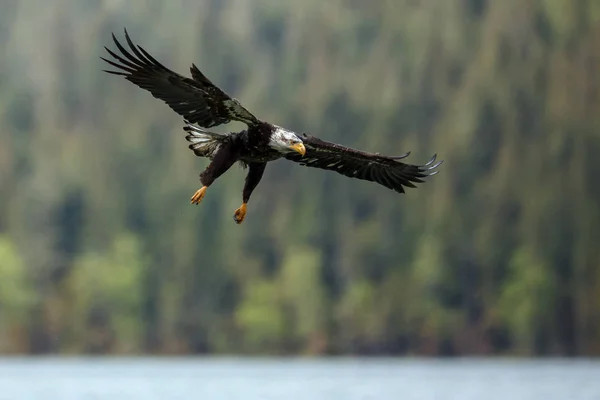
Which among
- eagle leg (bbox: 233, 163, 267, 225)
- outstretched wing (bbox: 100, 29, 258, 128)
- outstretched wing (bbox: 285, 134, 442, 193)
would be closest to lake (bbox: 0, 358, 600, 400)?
outstretched wing (bbox: 285, 134, 442, 193)

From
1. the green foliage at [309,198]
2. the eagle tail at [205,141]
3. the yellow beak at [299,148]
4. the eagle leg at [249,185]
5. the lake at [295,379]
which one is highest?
the green foliage at [309,198]

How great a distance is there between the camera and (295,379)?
33.4 m

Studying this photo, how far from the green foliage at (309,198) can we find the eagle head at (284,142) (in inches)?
1313

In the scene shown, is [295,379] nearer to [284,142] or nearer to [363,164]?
[363,164]

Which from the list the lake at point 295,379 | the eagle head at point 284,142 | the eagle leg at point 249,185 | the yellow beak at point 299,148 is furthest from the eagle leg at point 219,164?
the lake at point 295,379

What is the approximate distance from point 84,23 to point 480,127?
17861mm

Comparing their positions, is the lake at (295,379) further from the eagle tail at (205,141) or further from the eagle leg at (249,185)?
the eagle tail at (205,141)

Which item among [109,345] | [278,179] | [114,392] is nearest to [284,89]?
[278,179]

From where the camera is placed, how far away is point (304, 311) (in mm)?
45562

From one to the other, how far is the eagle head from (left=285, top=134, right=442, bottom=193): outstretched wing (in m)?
0.68

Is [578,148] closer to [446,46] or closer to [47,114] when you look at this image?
[446,46]

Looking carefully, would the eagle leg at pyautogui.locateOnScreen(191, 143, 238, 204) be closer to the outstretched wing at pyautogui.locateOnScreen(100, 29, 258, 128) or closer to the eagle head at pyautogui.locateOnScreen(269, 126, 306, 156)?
the outstretched wing at pyautogui.locateOnScreen(100, 29, 258, 128)

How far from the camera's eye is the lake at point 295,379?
1085 inches

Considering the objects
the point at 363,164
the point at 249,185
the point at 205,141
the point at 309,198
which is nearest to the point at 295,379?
the point at 309,198
